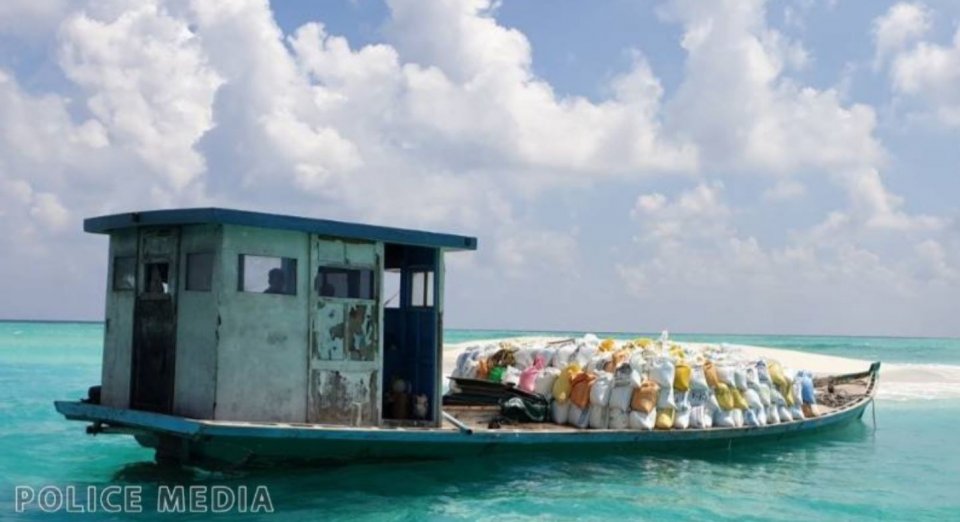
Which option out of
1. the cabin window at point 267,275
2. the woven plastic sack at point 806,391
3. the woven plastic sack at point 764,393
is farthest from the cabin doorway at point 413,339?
the woven plastic sack at point 806,391

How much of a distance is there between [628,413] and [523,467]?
1.87 m

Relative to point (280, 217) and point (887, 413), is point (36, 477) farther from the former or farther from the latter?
point (887, 413)

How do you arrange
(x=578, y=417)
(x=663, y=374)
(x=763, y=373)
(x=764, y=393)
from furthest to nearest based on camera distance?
(x=763, y=373)
(x=764, y=393)
(x=663, y=374)
(x=578, y=417)

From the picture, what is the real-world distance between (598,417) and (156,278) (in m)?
6.73

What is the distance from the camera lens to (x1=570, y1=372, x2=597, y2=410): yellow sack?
1411 cm

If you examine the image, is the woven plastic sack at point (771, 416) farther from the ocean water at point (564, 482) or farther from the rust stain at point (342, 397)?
the rust stain at point (342, 397)

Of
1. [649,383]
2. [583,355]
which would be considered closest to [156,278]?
[649,383]

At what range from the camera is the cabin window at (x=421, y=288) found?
1311 centimetres

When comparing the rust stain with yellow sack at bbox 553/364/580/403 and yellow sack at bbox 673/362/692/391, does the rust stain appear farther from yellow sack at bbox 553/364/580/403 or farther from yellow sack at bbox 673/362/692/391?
yellow sack at bbox 673/362/692/391

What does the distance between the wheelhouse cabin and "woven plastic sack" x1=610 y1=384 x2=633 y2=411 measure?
2.92 meters

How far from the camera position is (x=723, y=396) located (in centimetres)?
1521

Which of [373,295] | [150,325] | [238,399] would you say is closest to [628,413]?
[373,295]

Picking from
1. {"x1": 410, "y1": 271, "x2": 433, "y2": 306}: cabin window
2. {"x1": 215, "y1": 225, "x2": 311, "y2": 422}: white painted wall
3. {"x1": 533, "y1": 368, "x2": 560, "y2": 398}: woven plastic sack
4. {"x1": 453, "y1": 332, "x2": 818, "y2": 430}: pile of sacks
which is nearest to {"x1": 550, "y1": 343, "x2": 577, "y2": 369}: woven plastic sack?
{"x1": 453, "y1": 332, "x2": 818, "y2": 430}: pile of sacks

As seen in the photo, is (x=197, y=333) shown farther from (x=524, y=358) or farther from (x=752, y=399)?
(x=752, y=399)
